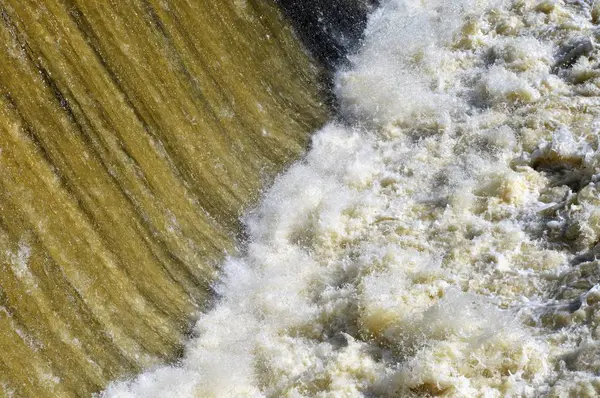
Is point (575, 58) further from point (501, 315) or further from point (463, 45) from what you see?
point (501, 315)

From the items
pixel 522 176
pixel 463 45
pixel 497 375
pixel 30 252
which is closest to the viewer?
pixel 497 375

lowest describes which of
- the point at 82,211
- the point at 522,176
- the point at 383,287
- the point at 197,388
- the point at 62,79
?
the point at 197,388

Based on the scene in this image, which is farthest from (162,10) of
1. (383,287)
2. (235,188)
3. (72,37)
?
(383,287)

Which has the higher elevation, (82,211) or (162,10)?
(162,10)
